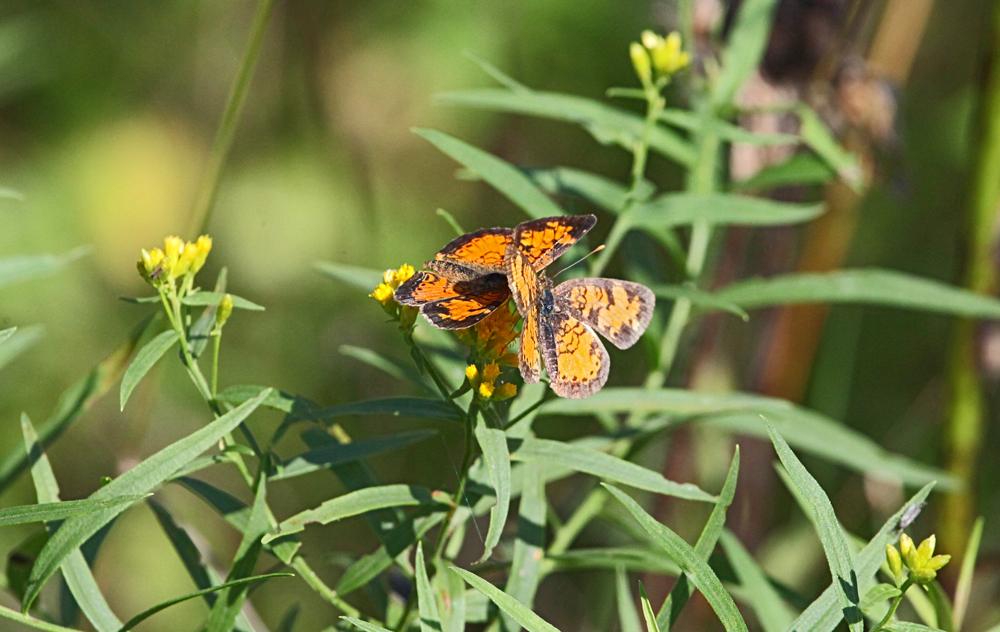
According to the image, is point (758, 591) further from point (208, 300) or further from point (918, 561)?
point (208, 300)

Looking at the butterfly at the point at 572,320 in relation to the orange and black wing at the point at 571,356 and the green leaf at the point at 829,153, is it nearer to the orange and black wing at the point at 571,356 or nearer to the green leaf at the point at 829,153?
the orange and black wing at the point at 571,356

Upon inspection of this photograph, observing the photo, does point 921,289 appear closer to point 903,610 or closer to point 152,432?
point 903,610

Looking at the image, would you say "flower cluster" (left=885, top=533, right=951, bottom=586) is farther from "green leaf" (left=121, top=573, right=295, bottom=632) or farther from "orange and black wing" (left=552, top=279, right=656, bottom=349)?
"green leaf" (left=121, top=573, right=295, bottom=632)

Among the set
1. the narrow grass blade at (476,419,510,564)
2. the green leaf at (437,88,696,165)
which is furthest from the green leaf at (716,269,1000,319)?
the narrow grass blade at (476,419,510,564)

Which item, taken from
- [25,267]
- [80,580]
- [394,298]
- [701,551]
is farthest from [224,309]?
[701,551]

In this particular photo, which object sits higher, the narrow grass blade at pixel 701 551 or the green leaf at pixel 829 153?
the green leaf at pixel 829 153

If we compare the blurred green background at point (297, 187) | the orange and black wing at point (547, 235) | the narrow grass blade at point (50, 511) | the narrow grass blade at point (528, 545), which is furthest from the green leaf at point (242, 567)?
the blurred green background at point (297, 187)
